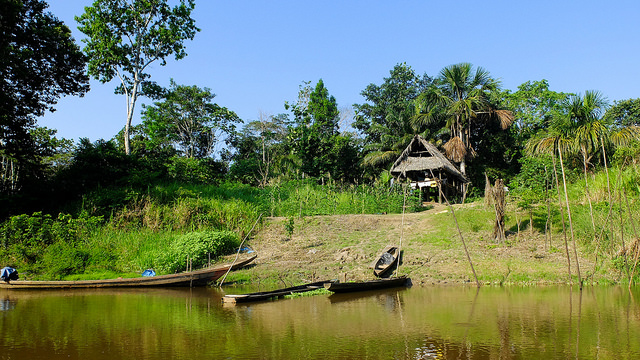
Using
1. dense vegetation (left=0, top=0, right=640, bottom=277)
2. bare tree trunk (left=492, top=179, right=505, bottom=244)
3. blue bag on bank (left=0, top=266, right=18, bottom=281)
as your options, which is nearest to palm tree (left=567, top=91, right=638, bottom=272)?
dense vegetation (left=0, top=0, right=640, bottom=277)

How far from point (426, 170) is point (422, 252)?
1205cm

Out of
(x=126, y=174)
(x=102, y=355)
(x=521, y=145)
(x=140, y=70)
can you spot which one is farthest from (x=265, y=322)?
(x=521, y=145)

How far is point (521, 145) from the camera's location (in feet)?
86.7

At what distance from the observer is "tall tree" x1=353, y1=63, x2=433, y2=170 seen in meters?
26.6

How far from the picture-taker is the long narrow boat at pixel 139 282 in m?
11.0

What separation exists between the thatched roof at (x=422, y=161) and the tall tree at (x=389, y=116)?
6.82ft

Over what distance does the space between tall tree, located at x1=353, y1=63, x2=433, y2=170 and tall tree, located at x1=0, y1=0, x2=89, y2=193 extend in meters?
15.8

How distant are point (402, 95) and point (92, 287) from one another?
24.9 m

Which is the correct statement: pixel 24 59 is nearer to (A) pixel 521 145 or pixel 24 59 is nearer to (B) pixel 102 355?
(B) pixel 102 355

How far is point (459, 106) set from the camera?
24531 mm

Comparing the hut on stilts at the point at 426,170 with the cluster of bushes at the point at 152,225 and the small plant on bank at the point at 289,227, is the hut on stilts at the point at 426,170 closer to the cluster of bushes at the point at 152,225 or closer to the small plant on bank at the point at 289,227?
the cluster of bushes at the point at 152,225

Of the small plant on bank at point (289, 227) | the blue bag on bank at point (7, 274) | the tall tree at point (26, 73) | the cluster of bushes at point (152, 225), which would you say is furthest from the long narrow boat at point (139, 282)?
the tall tree at point (26, 73)

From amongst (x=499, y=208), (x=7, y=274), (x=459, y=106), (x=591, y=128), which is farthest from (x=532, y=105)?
(x=7, y=274)

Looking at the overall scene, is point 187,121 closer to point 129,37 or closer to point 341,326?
point 129,37
